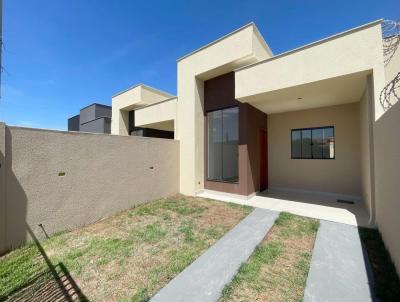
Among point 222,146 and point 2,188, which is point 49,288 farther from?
point 222,146

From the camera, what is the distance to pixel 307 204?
5.84 meters

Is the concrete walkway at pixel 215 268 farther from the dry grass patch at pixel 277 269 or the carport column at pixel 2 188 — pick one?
the carport column at pixel 2 188

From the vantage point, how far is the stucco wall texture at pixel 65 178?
11.1ft

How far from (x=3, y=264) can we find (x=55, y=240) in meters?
0.84

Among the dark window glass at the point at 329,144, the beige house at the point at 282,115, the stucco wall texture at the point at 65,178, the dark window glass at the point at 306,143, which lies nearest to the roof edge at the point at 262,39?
the beige house at the point at 282,115

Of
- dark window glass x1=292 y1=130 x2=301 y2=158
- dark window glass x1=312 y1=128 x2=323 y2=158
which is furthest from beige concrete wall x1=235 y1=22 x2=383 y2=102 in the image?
dark window glass x1=312 y1=128 x2=323 y2=158

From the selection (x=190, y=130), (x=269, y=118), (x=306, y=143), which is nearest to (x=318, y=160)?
(x=306, y=143)

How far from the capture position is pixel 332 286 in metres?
2.28

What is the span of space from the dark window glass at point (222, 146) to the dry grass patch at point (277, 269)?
11.9 ft

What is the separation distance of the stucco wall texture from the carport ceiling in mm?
4411

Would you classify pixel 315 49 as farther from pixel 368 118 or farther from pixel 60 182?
pixel 60 182

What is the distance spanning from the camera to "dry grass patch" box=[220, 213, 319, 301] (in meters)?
2.16

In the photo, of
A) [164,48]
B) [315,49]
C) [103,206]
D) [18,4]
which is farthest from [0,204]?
[164,48]

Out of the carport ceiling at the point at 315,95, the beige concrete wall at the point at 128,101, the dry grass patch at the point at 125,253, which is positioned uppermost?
the beige concrete wall at the point at 128,101
